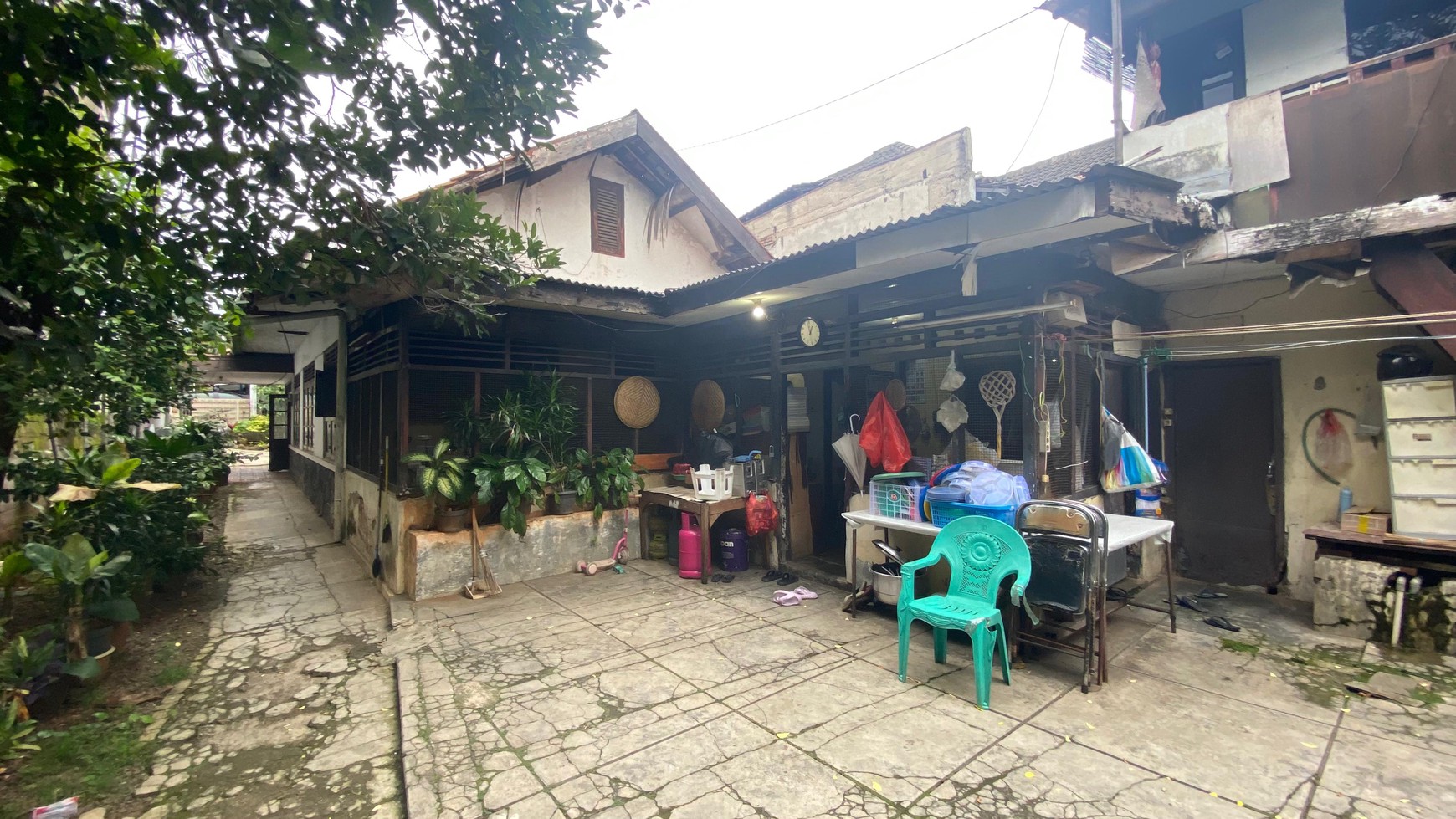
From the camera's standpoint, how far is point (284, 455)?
16.6 m

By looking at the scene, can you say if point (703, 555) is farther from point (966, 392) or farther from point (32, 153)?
point (32, 153)

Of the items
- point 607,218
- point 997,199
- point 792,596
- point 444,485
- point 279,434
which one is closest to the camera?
point 997,199

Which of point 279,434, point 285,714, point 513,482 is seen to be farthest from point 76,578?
point 279,434

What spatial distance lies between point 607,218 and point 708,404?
3237 mm

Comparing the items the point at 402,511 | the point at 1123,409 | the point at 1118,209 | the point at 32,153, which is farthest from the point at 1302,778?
the point at 402,511

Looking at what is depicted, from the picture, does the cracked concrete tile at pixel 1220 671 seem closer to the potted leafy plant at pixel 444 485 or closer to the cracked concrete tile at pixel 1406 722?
the cracked concrete tile at pixel 1406 722

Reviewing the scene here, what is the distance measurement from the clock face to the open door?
15.7 meters

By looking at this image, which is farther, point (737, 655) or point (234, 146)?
point (737, 655)

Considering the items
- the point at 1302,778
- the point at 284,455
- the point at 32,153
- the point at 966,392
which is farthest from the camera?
the point at 284,455

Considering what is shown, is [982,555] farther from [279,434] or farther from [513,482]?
[279,434]

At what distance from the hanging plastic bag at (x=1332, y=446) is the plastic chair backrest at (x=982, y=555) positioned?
4014 millimetres

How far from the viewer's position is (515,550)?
21.9ft

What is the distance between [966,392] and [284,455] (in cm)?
1789

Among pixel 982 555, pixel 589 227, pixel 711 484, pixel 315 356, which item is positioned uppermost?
pixel 589 227
